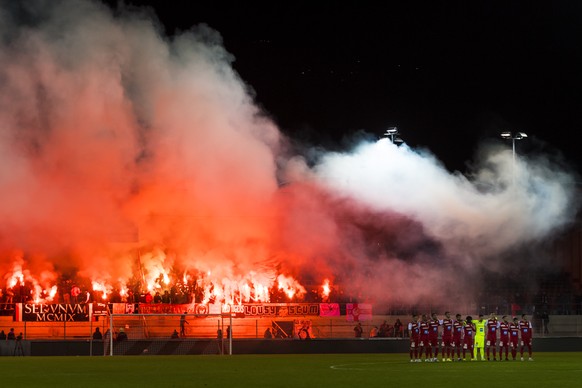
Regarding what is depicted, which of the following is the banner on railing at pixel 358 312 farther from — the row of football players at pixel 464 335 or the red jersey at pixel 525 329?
the red jersey at pixel 525 329

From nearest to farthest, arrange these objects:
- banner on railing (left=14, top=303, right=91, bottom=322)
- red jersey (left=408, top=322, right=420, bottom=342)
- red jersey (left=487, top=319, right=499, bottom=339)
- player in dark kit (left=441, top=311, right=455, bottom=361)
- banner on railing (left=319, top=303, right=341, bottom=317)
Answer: red jersey (left=487, top=319, right=499, bottom=339), red jersey (left=408, top=322, right=420, bottom=342), player in dark kit (left=441, top=311, right=455, bottom=361), banner on railing (left=14, top=303, right=91, bottom=322), banner on railing (left=319, top=303, right=341, bottom=317)

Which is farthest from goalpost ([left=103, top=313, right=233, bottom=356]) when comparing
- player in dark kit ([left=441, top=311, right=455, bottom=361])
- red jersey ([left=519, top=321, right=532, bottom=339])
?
red jersey ([left=519, top=321, right=532, bottom=339])

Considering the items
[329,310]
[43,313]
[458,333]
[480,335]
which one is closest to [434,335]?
[458,333]

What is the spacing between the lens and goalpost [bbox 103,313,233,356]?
143 feet

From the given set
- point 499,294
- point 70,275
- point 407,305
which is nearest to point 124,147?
point 70,275

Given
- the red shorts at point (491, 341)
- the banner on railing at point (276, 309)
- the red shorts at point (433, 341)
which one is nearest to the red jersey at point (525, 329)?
the red shorts at point (491, 341)

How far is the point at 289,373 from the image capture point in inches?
1121

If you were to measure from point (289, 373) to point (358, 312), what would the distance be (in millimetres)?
21734

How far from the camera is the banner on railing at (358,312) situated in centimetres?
4969

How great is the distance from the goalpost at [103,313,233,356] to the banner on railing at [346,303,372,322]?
18.6 feet

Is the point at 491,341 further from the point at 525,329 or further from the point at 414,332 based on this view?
the point at 414,332

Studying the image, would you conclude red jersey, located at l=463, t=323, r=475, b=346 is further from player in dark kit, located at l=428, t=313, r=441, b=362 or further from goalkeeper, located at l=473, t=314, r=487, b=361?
player in dark kit, located at l=428, t=313, r=441, b=362

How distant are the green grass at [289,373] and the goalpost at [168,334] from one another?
6.78 metres

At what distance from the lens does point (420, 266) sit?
177 feet
